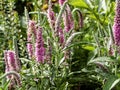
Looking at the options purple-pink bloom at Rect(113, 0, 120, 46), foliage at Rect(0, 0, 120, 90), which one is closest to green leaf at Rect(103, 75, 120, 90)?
foliage at Rect(0, 0, 120, 90)

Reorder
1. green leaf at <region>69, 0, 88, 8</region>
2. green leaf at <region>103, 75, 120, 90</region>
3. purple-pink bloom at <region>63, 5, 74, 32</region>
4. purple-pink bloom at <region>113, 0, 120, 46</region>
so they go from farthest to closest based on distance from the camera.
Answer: green leaf at <region>69, 0, 88, 8</region>
purple-pink bloom at <region>63, 5, 74, 32</region>
green leaf at <region>103, 75, 120, 90</region>
purple-pink bloom at <region>113, 0, 120, 46</region>

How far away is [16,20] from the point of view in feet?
10.6

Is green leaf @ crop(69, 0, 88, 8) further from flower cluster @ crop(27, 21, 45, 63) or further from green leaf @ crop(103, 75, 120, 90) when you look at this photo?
green leaf @ crop(103, 75, 120, 90)

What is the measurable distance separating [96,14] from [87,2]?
0.36 feet

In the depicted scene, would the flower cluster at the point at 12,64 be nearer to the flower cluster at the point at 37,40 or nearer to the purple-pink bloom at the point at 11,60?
the purple-pink bloom at the point at 11,60

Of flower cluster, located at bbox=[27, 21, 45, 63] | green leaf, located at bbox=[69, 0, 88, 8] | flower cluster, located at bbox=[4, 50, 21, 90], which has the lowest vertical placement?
flower cluster, located at bbox=[4, 50, 21, 90]

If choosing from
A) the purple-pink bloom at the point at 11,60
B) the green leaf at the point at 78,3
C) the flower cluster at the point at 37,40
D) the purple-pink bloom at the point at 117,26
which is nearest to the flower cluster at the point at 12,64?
the purple-pink bloom at the point at 11,60

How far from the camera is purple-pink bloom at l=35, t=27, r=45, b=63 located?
80.2 inches

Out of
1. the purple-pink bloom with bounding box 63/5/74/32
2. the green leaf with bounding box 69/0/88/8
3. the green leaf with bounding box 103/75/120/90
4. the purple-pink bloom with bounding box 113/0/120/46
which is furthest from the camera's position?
the green leaf with bounding box 69/0/88/8

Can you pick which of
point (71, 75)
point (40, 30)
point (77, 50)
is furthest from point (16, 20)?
point (40, 30)

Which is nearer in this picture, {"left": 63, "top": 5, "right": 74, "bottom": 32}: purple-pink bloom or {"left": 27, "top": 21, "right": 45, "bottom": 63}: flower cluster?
{"left": 27, "top": 21, "right": 45, "bottom": 63}: flower cluster

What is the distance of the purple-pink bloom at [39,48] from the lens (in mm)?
2037

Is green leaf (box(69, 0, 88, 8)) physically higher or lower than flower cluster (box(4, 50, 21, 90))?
higher

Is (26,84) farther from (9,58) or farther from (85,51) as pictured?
(85,51)
